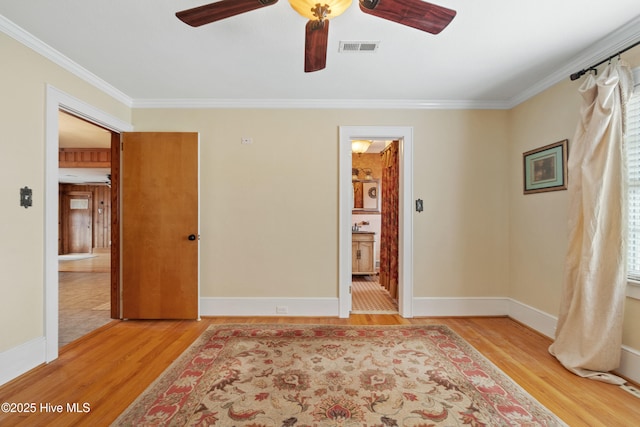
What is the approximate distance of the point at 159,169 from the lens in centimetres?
323

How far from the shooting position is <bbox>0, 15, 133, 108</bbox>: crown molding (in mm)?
2037

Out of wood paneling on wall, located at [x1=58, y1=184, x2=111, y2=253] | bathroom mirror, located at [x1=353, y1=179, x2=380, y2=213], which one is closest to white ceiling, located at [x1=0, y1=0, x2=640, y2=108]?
bathroom mirror, located at [x1=353, y1=179, x2=380, y2=213]

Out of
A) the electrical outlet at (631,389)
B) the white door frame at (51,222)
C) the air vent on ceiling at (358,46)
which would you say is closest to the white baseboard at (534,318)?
the electrical outlet at (631,389)

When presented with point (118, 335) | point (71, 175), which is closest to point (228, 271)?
point (118, 335)

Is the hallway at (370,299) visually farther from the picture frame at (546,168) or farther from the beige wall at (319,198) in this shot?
the picture frame at (546,168)

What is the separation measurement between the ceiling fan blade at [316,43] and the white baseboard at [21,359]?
9.72 ft

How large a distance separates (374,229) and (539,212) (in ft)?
10.7

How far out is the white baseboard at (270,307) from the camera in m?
3.35

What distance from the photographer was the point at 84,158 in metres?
5.77

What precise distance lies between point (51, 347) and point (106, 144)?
14.8ft

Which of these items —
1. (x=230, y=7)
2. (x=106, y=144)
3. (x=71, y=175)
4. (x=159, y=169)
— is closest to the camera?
(x=230, y=7)

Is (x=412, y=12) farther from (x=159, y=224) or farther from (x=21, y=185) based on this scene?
(x=159, y=224)

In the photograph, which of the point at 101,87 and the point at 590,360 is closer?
the point at 590,360

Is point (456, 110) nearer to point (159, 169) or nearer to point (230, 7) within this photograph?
point (230, 7)
